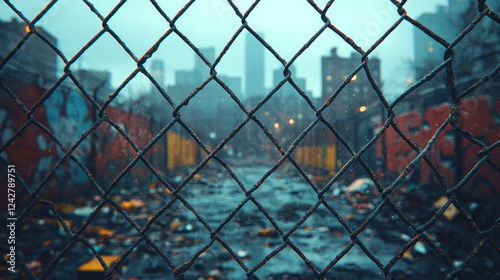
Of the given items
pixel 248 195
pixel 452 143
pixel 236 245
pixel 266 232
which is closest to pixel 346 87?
pixel 248 195

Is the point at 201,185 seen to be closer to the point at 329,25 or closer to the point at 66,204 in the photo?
the point at 66,204

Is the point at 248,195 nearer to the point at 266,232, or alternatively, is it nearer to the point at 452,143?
the point at 266,232

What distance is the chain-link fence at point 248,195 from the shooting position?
687 millimetres

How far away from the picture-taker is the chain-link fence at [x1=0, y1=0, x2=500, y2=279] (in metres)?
0.69

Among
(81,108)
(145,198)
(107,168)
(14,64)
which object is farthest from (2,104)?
(145,198)

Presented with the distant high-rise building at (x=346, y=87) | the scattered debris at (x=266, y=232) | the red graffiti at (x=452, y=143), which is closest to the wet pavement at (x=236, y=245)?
the scattered debris at (x=266, y=232)

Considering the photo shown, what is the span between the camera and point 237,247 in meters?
3.10

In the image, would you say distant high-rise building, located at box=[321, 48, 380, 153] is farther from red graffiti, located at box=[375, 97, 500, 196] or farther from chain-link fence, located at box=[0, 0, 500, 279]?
red graffiti, located at box=[375, 97, 500, 196]

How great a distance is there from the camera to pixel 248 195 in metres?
0.72

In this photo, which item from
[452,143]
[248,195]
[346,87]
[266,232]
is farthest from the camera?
[452,143]

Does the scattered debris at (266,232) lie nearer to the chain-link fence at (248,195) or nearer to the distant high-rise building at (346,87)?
the chain-link fence at (248,195)

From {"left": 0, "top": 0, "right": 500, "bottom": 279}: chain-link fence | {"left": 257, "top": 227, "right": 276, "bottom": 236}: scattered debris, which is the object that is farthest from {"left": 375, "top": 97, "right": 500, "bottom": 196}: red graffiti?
{"left": 257, "top": 227, "right": 276, "bottom": 236}: scattered debris

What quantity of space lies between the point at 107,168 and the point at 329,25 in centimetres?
662

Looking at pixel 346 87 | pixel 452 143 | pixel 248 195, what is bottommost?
pixel 452 143
